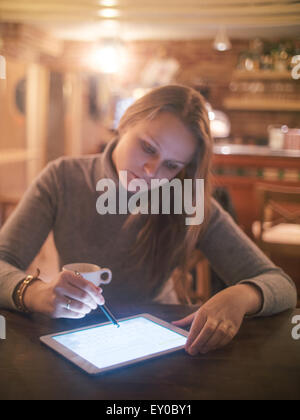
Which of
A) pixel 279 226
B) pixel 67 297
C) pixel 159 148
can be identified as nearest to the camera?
pixel 67 297

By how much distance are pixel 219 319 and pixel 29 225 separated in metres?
0.50

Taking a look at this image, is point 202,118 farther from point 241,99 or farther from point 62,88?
point 241,99

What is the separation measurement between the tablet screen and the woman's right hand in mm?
44

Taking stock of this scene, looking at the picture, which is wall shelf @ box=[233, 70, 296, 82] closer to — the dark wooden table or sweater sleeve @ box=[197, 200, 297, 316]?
sweater sleeve @ box=[197, 200, 297, 316]

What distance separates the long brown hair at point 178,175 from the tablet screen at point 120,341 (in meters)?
0.31

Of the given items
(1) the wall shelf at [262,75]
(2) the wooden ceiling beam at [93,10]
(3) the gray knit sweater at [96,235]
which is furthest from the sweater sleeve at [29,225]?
(1) the wall shelf at [262,75]

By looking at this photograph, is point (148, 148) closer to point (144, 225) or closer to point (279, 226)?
point (144, 225)

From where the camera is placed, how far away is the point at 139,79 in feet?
17.6

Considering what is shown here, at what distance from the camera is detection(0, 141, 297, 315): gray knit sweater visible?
3.41 ft

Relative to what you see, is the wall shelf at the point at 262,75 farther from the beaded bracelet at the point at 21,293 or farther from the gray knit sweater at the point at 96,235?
the beaded bracelet at the point at 21,293

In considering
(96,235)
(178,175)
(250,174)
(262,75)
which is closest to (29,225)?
(96,235)

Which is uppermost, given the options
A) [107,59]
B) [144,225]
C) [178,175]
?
[107,59]

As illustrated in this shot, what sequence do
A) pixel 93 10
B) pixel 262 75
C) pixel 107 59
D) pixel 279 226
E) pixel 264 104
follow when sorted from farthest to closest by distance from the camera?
pixel 107 59, pixel 264 104, pixel 262 75, pixel 93 10, pixel 279 226
